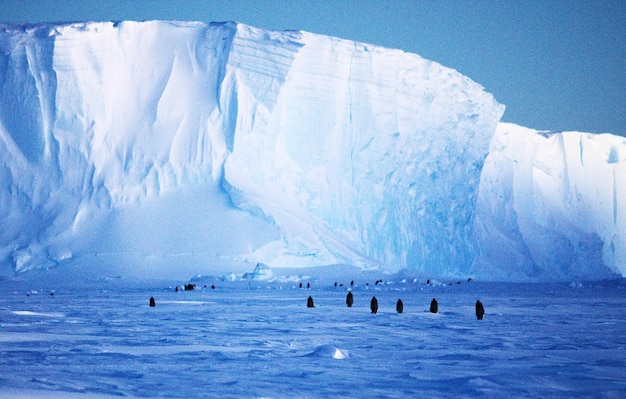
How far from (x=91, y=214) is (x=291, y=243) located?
9.44 m

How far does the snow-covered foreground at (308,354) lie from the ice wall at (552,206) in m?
36.9

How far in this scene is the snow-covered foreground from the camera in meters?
8.23

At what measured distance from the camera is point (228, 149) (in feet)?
136

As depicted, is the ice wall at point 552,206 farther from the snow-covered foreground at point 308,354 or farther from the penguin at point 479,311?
the snow-covered foreground at point 308,354

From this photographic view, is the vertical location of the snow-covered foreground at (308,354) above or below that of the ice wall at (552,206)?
below

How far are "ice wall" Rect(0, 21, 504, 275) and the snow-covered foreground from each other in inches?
789

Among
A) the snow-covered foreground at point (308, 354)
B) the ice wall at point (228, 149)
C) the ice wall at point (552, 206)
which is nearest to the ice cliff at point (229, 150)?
the ice wall at point (228, 149)

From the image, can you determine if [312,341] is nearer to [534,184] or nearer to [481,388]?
[481,388]

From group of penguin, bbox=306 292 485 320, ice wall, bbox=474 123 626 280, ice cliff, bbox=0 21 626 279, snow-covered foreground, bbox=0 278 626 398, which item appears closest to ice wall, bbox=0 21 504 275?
ice cliff, bbox=0 21 626 279

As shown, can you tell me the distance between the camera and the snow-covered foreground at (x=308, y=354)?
27.0 ft

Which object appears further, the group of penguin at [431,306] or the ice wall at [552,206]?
the ice wall at [552,206]

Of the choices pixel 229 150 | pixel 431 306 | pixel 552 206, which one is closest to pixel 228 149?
pixel 229 150

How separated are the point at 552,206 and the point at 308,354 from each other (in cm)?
5483

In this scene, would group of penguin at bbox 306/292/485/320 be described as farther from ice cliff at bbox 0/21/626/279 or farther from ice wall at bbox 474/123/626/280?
ice wall at bbox 474/123/626/280
